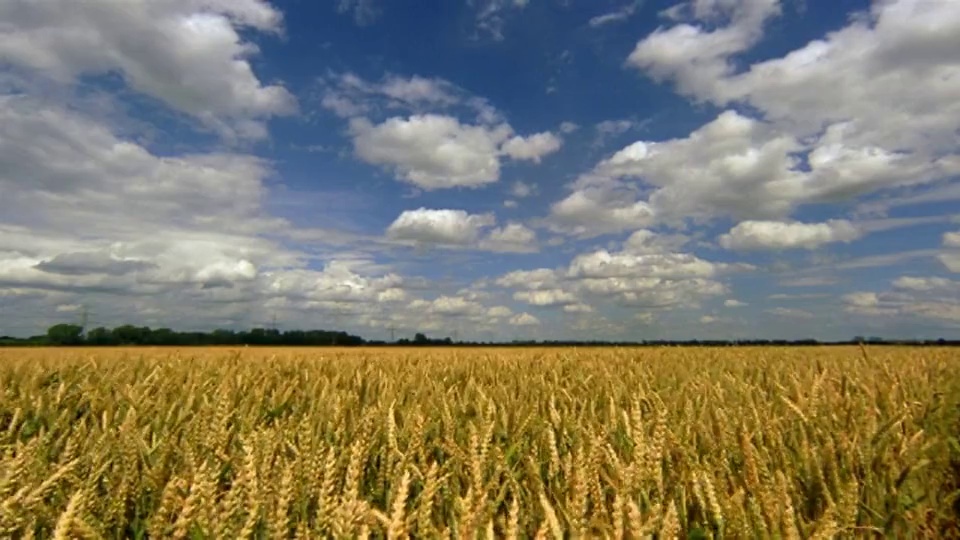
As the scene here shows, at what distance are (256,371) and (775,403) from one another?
507 centimetres

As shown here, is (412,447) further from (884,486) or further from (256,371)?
(256,371)

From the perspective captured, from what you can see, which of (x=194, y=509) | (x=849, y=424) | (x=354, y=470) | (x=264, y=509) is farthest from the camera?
(x=849, y=424)

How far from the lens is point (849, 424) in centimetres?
292

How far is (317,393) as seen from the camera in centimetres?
466

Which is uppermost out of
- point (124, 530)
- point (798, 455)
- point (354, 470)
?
point (354, 470)

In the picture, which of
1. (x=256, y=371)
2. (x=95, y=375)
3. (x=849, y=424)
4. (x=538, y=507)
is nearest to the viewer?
(x=538, y=507)

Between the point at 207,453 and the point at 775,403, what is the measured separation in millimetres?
3750

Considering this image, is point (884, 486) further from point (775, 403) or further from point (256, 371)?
point (256, 371)

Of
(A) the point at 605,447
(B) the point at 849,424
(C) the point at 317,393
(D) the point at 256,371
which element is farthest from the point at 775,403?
(D) the point at 256,371

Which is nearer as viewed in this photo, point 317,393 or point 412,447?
point 412,447

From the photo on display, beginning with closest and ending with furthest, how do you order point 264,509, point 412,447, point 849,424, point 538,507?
1. point 264,509
2. point 538,507
3. point 412,447
4. point 849,424

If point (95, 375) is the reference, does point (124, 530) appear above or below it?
below

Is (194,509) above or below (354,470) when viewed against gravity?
below

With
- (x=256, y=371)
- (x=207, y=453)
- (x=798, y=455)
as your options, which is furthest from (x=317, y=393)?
(x=798, y=455)
